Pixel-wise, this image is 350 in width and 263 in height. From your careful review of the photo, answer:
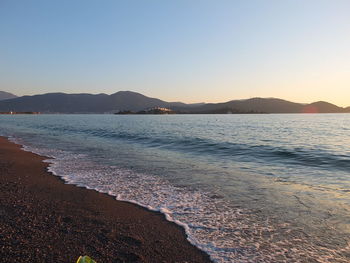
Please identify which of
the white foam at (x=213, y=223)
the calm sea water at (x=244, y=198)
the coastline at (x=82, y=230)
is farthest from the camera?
the calm sea water at (x=244, y=198)

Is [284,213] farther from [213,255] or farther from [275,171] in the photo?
[275,171]

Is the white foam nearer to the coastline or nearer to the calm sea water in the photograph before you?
the calm sea water

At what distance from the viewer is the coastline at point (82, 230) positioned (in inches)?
187

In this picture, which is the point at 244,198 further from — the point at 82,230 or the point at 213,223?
the point at 82,230

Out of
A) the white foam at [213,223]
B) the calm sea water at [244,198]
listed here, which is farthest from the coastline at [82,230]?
the calm sea water at [244,198]

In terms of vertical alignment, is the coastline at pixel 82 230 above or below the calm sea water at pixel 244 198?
above

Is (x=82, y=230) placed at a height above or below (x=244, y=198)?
above

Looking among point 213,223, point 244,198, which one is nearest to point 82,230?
point 213,223

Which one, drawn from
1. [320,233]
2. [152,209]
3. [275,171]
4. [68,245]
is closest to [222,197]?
[152,209]

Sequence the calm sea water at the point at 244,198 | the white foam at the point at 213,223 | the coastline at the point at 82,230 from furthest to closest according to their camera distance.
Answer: the calm sea water at the point at 244,198
the white foam at the point at 213,223
the coastline at the point at 82,230

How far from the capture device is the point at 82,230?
5.73 m

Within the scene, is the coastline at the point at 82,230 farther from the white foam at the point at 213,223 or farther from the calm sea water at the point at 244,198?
the calm sea water at the point at 244,198

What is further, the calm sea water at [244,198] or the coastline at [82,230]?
the calm sea water at [244,198]

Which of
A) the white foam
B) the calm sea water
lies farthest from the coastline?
the calm sea water
